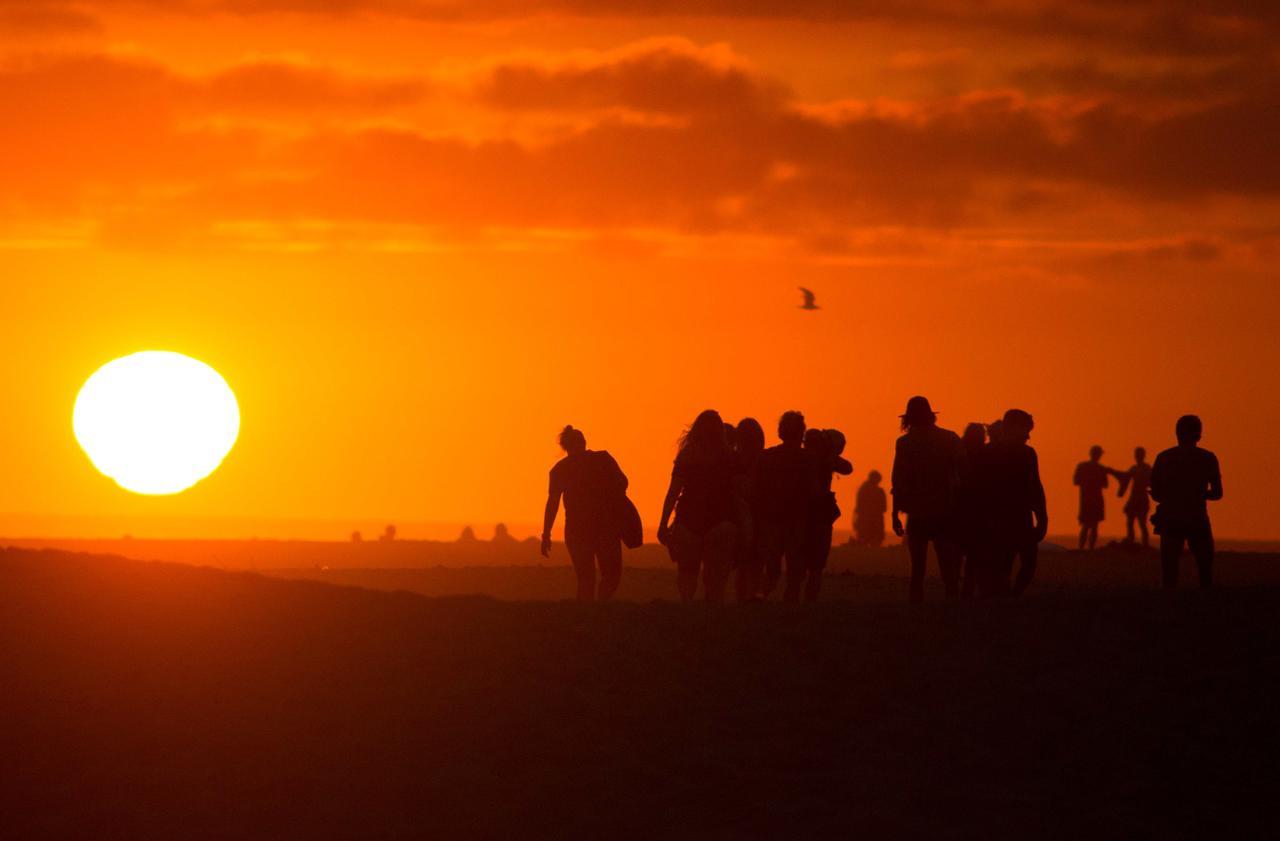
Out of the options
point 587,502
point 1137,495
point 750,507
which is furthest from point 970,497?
point 1137,495

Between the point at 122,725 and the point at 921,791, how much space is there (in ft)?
17.4

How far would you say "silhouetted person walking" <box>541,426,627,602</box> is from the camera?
19.6 m

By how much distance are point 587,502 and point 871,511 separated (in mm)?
19494

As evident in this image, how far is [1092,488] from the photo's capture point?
36.2 metres

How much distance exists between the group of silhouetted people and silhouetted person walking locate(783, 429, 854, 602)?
1 centimetres

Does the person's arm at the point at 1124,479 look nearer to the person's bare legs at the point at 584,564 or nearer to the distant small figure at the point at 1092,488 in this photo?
the distant small figure at the point at 1092,488

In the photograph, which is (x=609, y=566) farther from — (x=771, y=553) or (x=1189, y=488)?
Result: (x=1189, y=488)

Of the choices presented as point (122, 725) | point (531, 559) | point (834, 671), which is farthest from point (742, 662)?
point (531, 559)

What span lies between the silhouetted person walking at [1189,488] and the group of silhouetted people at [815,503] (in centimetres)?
1

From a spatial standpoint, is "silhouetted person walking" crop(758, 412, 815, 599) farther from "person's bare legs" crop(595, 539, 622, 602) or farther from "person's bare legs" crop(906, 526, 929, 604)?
"person's bare legs" crop(595, 539, 622, 602)

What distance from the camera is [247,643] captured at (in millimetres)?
15500

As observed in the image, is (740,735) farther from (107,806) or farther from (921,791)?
(107,806)

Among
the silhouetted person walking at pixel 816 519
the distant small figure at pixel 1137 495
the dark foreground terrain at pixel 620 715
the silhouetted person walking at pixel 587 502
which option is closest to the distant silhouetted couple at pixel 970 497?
the silhouetted person walking at pixel 816 519

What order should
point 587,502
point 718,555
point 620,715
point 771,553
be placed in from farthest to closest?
1. point 587,502
2. point 771,553
3. point 718,555
4. point 620,715
